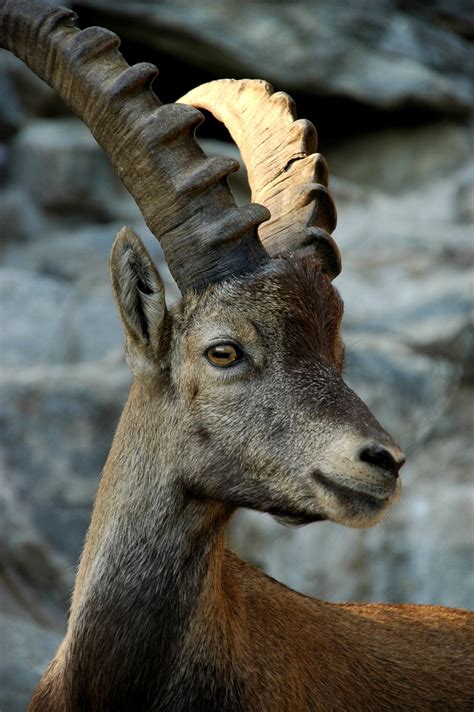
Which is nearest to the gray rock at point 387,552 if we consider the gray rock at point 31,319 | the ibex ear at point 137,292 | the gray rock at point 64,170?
the gray rock at point 31,319

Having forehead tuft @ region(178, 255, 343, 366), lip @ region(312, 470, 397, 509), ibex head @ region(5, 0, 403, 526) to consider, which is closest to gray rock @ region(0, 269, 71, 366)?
ibex head @ region(5, 0, 403, 526)

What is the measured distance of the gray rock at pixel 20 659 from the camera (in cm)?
743

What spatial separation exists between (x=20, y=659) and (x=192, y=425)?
369 cm

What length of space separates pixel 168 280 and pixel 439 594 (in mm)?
4471

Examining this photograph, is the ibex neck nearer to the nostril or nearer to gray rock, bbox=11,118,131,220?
the nostril

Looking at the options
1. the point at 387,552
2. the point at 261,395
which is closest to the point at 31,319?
the point at 387,552

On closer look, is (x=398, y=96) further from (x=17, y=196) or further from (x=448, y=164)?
(x=17, y=196)

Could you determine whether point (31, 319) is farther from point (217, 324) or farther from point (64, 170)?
point (217, 324)

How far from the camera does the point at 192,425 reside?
474cm

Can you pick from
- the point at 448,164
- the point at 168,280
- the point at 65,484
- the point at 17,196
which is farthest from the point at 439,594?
the point at 17,196

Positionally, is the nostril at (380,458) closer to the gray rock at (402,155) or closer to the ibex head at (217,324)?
the ibex head at (217,324)

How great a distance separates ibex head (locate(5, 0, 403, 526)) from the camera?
4520mm

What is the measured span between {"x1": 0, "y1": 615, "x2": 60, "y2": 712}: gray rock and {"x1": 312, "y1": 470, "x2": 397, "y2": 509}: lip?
151 inches

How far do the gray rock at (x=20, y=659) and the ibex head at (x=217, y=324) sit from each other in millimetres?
3300
